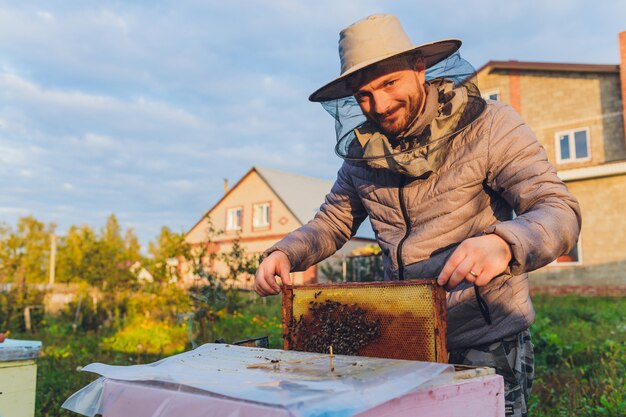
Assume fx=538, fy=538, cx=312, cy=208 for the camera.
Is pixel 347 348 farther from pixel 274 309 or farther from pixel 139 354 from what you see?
pixel 274 309

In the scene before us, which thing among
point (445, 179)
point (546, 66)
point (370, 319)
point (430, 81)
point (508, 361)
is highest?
point (546, 66)

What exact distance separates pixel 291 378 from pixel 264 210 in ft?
82.6

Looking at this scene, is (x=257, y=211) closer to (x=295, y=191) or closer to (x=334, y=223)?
(x=295, y=191)

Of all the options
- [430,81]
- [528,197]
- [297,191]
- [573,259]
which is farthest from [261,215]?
[528,197]

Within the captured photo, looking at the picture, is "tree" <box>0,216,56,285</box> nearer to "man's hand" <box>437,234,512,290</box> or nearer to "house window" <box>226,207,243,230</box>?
"house window" <box>226,207,243,230</box>

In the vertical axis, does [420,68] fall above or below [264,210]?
below

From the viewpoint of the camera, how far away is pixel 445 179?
1988mm

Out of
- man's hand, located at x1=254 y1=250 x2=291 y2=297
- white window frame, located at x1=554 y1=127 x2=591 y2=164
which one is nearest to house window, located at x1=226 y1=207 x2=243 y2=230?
white window frame, located at x1=554 y1=127 x2=591 y2=164

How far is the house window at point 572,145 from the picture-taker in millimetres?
15227

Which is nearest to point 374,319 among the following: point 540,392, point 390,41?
point 390,41

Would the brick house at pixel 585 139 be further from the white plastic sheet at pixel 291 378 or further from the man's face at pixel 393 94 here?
the white plastic sheet at pixel 291 378

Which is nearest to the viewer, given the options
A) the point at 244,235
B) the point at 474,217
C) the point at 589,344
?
the point at 474,217

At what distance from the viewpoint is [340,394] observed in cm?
103

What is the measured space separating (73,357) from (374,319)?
710 cm
